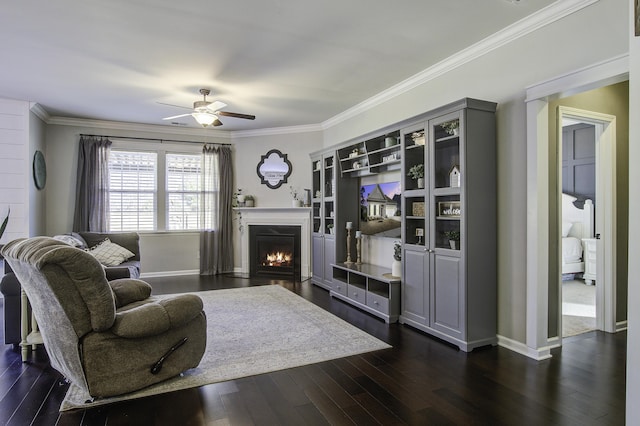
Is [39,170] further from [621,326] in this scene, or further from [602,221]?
[621,326]

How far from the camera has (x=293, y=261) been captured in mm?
7184

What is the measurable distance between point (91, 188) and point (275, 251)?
349cm

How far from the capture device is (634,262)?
5.06 ft

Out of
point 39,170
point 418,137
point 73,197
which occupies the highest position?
point 418,137

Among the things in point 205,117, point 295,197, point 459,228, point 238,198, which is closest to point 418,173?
point 459,228

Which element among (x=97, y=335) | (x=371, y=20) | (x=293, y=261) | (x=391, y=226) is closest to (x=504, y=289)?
(x=391, y=226)

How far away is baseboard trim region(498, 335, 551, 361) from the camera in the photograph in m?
3.16

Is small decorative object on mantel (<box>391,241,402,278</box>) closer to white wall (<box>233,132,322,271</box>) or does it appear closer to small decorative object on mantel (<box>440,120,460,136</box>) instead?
small decorative object on mantel (<box>440,120,460,136</box>)

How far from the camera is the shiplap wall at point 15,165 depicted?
5445mm

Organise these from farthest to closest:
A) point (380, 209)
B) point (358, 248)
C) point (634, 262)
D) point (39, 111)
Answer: point (39, 111)
point (358, 248)
point (380, 209)
point (634, 262)

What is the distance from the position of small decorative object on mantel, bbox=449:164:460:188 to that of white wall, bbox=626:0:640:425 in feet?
6.41

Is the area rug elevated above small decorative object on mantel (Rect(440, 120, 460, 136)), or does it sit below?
below

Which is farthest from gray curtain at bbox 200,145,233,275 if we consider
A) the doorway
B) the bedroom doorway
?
the doorway

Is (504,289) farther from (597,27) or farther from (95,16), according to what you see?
(95,16)
